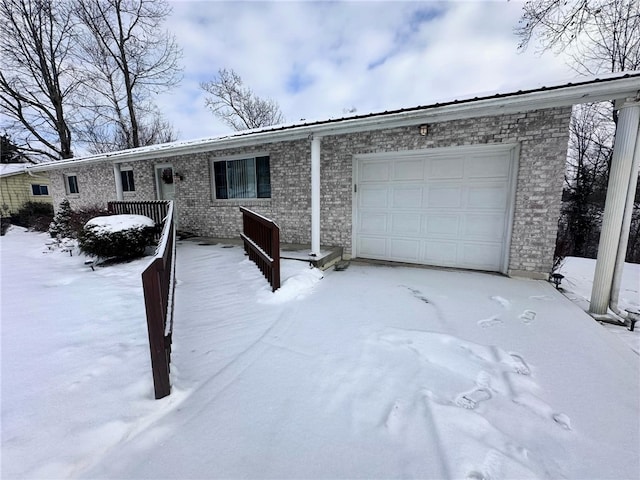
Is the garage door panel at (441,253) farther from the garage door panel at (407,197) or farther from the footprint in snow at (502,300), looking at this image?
the footprint in snow at (502,300)

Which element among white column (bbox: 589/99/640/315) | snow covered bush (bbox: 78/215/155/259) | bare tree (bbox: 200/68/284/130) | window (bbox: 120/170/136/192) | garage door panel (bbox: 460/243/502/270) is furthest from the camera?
bare tree (bbox: 200/68/284/130)

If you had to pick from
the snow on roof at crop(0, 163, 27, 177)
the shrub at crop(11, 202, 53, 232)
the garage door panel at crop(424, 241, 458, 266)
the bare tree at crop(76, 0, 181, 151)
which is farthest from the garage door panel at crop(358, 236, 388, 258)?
the snow on roof at crop(0, 163, 27, 177)

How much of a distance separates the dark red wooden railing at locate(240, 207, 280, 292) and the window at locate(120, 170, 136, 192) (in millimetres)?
7079

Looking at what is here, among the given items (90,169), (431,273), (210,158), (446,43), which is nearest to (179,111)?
(90,169)

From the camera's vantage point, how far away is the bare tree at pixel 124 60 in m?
14.9

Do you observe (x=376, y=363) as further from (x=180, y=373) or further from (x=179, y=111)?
(x=179, y=111)

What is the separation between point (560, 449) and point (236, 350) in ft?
8.31

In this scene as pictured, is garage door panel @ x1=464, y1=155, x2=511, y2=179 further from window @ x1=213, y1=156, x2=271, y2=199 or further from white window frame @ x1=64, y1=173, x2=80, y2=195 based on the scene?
white window frame @ x1=64, y1=173, x2=80, y2=195

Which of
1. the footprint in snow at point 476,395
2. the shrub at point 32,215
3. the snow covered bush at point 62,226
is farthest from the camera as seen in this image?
the shrub at point 32,215

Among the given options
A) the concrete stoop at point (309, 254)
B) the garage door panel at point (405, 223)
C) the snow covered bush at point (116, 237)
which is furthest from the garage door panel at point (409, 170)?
the snow covered bush at point (116, 237)

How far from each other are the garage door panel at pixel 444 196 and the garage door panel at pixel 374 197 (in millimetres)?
879

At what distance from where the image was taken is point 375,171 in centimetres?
595

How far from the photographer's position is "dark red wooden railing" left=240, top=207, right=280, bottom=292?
158 inches

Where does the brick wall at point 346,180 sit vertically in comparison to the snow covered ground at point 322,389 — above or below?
above
